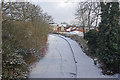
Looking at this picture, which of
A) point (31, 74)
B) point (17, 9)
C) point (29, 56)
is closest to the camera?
point (31, 74)

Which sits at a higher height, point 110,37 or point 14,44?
point 110,37

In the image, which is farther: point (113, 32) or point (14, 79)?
point (113, 32)

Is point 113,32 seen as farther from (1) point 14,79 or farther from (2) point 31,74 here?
(1) point 14,79

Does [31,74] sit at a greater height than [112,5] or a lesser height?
lesser

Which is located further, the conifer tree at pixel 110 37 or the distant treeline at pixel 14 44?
the conifer tree at pixel 110 37

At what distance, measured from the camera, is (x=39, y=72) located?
20.7 feet

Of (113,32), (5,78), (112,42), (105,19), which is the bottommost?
(5,78)

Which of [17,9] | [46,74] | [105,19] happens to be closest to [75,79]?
[46,74]

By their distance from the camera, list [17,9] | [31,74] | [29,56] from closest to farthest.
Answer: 1. [31,74]
2. [29,56]
3. [17,9]

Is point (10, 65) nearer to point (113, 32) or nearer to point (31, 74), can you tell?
point (31, 74)

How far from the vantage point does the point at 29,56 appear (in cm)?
667

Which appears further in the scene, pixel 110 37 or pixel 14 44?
pixel 110 37

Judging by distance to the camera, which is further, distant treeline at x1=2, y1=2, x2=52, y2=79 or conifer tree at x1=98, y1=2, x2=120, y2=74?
conifer tree at x1=98, y1=2, x2=120, y2=74

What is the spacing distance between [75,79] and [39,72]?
181 cm
